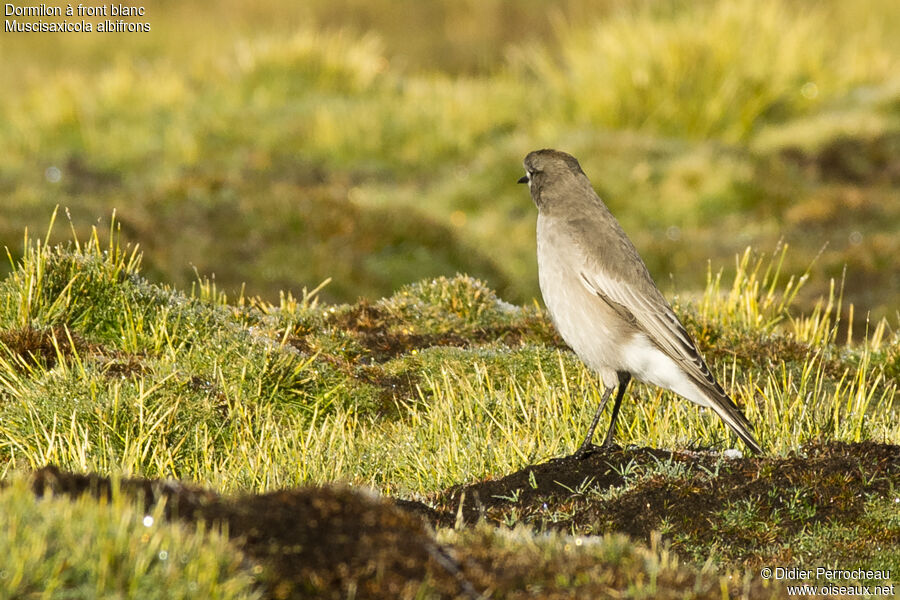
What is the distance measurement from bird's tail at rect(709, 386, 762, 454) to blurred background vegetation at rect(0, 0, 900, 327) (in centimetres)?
936

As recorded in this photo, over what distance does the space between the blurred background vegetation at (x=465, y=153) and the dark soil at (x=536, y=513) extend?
956 cm

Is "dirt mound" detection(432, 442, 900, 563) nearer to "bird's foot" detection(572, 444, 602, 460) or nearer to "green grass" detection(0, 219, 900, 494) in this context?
"bird's foot" detection(572, 444, 602, 460)

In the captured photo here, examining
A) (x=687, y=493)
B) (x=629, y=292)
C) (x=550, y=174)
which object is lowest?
(x=687, y=493)

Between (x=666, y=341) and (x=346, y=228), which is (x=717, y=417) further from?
(x=346, y=228)

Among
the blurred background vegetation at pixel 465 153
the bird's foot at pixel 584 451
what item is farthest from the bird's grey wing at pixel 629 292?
the blurred background vegetation at pixel 465 153

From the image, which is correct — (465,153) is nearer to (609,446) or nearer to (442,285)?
(442,285)

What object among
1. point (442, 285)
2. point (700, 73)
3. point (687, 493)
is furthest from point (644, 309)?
point (700, 73)

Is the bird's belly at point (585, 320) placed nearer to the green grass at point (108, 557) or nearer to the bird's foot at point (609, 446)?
the bird's foot at point (609, 446)

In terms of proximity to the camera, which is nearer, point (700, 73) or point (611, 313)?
point (611, 313)

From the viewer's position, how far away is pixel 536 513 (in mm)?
6617

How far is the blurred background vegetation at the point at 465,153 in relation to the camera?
701 inches

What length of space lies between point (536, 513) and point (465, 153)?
1989 cm

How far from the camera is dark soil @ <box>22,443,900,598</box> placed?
4723 mm

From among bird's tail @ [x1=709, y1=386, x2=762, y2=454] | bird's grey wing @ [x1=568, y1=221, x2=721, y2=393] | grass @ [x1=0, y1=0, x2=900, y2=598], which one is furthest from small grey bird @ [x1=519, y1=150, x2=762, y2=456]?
grass @ [x1=0, y1=0, x2=900, y2=598]
